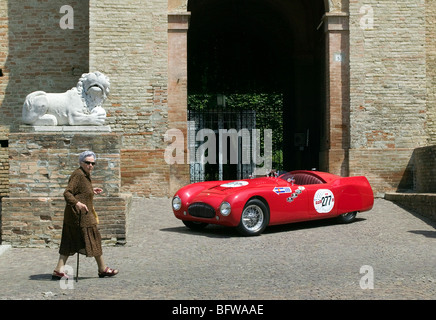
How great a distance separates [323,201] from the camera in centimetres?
957

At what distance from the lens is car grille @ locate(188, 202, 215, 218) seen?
869 cm

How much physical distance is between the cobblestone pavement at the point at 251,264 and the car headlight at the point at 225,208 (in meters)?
0.39

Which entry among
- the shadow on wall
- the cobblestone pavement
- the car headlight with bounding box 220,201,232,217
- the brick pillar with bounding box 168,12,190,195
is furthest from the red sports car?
the shadow on wall

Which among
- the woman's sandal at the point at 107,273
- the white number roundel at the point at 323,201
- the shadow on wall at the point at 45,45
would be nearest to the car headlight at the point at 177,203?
the white number roundel at the point at 323,201

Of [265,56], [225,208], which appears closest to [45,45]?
[225,208]

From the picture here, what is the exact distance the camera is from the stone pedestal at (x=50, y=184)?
27.1ft

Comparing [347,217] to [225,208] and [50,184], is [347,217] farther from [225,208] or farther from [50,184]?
[50,184]

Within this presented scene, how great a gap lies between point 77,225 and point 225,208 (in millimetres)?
2871

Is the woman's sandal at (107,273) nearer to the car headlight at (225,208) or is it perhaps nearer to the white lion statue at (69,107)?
the car headlight at (225,208)

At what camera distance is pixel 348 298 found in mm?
4945

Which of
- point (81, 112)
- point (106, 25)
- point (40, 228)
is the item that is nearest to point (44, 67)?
point (106, 25)

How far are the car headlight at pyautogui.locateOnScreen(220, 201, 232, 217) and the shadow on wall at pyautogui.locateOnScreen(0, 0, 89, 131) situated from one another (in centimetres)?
801

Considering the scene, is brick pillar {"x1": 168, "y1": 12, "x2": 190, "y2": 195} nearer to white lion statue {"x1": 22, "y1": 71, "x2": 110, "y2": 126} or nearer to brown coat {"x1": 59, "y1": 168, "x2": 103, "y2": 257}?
white lion statue {"x1": 22, "y1": 71, "x2": 110, "y2": 126}

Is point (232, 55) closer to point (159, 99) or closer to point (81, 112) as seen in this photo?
point (159, 99)
